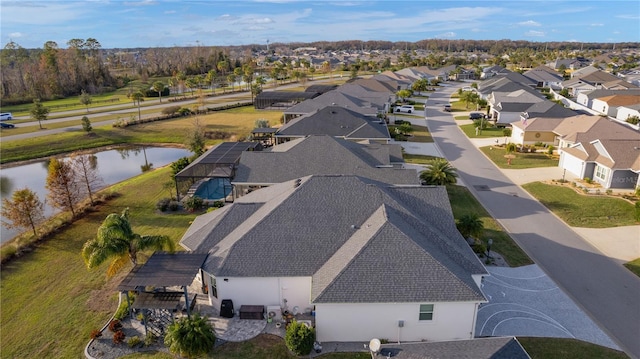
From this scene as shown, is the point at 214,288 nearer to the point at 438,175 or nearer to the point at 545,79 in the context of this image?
the point at 438,175

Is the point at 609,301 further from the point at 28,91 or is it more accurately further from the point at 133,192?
the point at 28,91

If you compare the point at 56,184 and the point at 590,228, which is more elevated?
the point at 56,184

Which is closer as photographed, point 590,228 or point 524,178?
point 590,228

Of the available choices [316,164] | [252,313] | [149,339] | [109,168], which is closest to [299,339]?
[252,313]

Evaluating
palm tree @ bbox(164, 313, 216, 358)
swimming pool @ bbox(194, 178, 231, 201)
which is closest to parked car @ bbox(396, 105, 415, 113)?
swimming pool @ bbox(194, 178, 231, 201)

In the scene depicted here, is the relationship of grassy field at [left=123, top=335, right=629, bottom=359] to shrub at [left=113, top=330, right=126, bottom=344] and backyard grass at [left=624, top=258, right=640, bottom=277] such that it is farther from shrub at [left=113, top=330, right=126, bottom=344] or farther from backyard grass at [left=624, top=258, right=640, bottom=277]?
backyard grass at [left=624, top=258, right=640, bottom=277]

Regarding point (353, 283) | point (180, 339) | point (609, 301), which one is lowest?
point (609, 301)

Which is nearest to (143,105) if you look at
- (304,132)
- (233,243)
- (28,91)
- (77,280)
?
(28,91)

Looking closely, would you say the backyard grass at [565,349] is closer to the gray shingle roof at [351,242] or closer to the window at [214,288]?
the gray shingle roof at [351,242]
